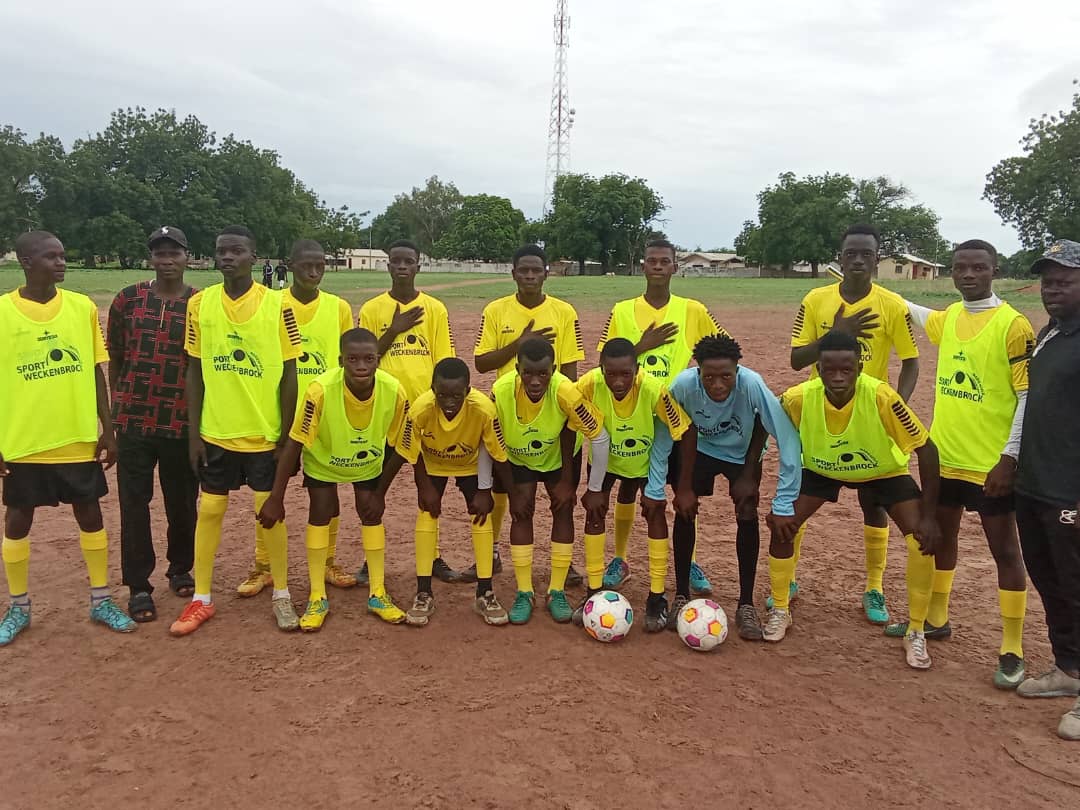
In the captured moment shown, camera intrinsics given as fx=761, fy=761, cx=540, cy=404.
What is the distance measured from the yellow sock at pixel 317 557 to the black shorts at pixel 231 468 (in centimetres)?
42

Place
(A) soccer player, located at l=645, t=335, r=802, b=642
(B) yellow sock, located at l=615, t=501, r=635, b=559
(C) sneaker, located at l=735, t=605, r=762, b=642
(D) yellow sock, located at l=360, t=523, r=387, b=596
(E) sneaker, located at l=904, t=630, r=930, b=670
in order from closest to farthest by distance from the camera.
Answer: (E) sneaker, located at l=904, t=630, r=930, b=670, (A) soccer player, located at l=645, t=335, r=802, b=642, (C) sneaker, located at l=735, t=605, r=762, b=642, (D) yellow sock, located at l=360, t=523, r=387, b=596, (B) yellow sock, located at l=615, t=501, r=635, b=559

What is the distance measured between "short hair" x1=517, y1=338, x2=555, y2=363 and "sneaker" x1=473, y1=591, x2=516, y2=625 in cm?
155

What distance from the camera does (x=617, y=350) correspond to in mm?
4551

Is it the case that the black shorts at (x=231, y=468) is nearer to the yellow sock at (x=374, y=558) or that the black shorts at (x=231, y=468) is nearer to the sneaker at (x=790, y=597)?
the yellow sock at (x=374, y=558)

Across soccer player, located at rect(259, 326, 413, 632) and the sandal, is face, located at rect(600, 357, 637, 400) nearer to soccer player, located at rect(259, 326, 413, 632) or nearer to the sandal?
soccer player, located at rect(259, 326, 413, 632)

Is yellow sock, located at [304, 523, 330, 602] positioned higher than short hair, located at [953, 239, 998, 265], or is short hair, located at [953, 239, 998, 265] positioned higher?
short hair, located at [953, 239, 998, 265]

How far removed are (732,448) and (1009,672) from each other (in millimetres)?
1880

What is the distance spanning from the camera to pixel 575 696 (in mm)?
3877

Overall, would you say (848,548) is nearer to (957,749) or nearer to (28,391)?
(957,749)

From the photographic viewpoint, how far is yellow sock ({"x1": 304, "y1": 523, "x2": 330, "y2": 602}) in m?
4.81

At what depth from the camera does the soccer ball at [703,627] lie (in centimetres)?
439

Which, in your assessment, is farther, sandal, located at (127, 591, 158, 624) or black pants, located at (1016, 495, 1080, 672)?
sandal, located at (127, 591, 158, 624)

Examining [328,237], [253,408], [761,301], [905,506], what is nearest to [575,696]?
[905,506]

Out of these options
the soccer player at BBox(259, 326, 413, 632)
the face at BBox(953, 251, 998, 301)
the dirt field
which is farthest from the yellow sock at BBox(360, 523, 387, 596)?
the face at BBox(953, 251, 998, 301)
